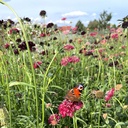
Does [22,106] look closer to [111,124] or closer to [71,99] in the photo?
[111,124]

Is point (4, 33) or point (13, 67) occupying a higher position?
point (4, 33)

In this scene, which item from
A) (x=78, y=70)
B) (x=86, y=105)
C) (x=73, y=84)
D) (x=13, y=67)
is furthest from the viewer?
(x=78, y=70)

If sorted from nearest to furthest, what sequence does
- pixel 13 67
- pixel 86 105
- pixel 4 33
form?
pixel 86 105, pixel 13 67, pixel 4 33

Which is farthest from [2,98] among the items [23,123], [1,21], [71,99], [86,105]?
[1,21]

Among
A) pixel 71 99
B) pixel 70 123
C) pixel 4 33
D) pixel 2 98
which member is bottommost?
pixel 70 123

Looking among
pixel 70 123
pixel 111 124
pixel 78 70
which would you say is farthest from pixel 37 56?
pixel 111 124

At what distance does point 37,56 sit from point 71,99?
2.72 meters

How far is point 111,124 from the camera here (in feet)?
6.23

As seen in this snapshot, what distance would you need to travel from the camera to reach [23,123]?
2002mm

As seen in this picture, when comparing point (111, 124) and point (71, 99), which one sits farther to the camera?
point (111, 124)

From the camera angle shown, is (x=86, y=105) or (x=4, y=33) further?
(x=4, y=33)

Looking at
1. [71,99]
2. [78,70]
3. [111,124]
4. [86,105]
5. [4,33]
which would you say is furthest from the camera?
[4,33]

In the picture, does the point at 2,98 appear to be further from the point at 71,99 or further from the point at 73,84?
the point at 71,99

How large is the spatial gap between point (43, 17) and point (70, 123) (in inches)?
76.4
